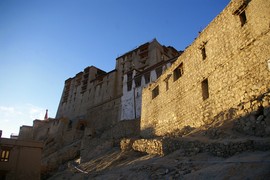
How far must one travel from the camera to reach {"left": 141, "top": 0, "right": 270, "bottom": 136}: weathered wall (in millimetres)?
8820

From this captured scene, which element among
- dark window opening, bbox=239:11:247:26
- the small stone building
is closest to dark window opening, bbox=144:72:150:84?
the small stone building

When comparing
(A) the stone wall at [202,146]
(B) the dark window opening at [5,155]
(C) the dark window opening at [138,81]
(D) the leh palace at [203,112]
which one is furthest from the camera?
(C) the dark window opening at [138,81]

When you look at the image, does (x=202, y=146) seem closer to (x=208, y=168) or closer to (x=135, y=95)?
(x=208, y=168)

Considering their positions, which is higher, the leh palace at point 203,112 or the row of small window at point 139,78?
the row of small window at point 139,78

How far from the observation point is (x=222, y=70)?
10844 millimetres

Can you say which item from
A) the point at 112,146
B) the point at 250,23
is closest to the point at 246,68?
the point at 250,23

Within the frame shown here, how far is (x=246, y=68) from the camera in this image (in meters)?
9.31

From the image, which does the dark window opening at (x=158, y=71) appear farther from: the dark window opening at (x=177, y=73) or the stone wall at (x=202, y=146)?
the stone wall at (x=202, y=146)

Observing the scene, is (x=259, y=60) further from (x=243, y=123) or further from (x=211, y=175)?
(x=211, y=175)

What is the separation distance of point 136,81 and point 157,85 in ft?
50.9

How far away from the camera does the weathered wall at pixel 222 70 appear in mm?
8820

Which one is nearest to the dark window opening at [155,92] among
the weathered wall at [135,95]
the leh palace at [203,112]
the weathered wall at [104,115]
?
the leh palace at [203,112]

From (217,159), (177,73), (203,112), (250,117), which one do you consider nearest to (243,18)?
(250,117)

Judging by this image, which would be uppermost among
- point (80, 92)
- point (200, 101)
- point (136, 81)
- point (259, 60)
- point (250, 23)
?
point (80, 92)
